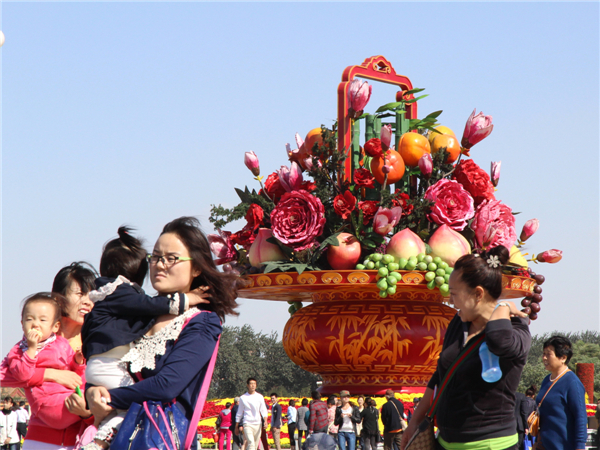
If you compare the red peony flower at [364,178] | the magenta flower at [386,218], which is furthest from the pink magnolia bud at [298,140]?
the magenta flower at [386,218]

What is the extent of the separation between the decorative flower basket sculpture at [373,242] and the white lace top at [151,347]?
3.68 metres

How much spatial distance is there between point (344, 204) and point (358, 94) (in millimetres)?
1077

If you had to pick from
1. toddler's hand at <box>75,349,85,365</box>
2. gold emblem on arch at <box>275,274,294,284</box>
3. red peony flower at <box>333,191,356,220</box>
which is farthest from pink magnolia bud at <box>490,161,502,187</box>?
toddler's hand at <box>75,349,85,365</box>

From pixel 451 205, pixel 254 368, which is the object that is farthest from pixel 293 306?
pixel 254 368

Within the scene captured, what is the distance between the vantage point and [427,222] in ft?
23.5

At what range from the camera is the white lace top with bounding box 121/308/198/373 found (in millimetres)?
3012

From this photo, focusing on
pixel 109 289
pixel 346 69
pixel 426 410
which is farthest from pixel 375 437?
pixel 109 289

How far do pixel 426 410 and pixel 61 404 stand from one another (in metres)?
1.87

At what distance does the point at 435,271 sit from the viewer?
669cm

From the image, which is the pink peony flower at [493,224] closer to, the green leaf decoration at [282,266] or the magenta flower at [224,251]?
the green leaf decoration at [282,266]

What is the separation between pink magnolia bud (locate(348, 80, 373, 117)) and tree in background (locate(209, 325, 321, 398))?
42293 mm

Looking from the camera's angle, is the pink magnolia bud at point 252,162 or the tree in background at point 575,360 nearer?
the pink magnolia bud at point 252,162

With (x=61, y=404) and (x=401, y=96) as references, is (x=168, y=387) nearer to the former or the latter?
(x=61, y=404)

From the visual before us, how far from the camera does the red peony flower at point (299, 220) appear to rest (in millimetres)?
6895
